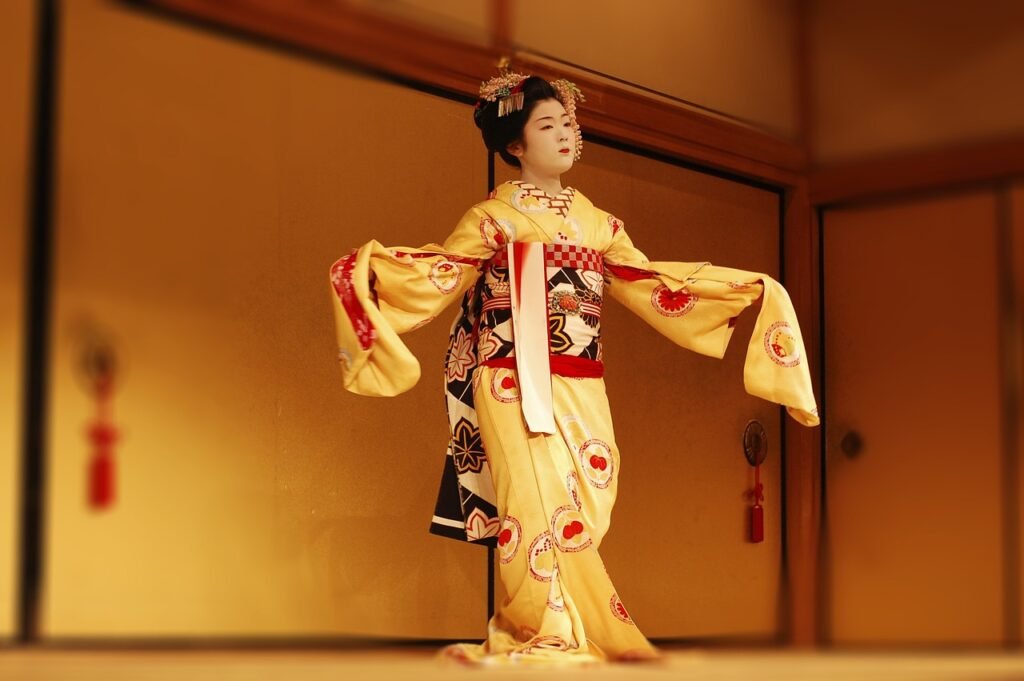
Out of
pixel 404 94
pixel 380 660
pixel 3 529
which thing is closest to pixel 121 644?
pixel 3 529

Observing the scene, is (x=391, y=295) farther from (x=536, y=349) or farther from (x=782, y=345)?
(x=782, y=345)

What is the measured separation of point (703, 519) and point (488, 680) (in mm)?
2377

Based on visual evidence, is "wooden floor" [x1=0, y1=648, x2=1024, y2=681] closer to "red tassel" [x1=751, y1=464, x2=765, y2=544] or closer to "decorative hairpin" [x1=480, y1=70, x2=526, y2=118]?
"red tassel" [x1=751, y1=464, x2=765, y2=544]

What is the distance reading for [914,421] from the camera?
5.18 m

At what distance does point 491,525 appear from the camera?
11.7 feet

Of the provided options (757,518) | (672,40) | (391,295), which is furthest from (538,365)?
(672,40)

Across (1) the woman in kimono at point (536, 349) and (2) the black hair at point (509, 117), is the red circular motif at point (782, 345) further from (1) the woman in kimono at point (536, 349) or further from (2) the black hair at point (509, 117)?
(2) the black hair at point (509, 117)

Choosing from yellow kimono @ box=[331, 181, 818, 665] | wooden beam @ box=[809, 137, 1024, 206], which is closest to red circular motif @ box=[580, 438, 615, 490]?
yellow kimono @ box=[331, 181, 818, 665]

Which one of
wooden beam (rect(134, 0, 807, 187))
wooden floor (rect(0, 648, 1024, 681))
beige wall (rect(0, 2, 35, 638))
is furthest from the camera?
wooden beam (rect(134, 0, 807, 187))

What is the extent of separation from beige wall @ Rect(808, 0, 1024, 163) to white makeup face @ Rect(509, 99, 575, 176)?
2019mm

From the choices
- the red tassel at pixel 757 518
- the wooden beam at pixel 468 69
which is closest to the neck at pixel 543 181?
the wooden beam at pixel 468 69

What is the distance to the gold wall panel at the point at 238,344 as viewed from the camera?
3596 mm

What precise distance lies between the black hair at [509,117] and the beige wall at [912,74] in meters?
2.02

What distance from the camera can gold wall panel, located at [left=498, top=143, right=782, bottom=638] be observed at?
4852 mm
